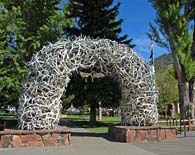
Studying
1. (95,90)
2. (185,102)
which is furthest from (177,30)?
(95,90)

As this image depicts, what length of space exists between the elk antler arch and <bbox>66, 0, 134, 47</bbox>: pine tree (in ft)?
36.0

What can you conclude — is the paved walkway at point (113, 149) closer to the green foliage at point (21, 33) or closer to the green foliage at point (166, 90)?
the green foliage at point (21, 33)

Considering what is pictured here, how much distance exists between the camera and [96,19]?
2661 centimetres

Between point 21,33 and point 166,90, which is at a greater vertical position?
point 21,33

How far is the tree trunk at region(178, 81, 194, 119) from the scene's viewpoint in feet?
72.5

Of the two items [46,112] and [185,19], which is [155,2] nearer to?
[185,19]

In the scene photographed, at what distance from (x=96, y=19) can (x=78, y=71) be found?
1191 cm

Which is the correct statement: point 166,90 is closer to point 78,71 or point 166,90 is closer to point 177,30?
point 177,30

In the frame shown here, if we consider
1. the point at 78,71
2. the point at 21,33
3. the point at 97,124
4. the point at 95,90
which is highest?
the point at 21,33

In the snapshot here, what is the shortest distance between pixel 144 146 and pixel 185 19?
11.2 meters

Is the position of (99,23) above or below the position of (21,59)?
above

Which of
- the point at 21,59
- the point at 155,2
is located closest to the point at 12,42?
→ the point at 21,59

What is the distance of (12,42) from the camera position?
2581cm

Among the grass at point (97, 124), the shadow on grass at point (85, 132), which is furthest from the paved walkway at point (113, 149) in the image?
the grass at point (97, 124)
